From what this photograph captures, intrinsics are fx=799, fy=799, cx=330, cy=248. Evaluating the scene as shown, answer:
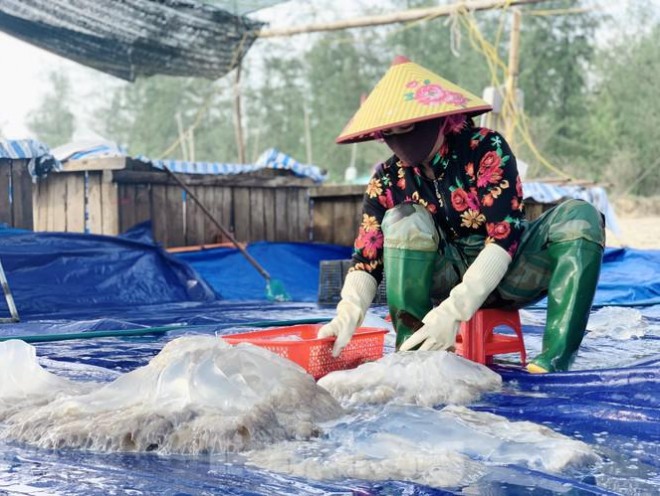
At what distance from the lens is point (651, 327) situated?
3.60 metres

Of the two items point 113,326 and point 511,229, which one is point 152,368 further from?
point 113,326

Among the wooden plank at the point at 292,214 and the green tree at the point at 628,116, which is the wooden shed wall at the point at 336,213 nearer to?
the wooden plank at the point at 292,214

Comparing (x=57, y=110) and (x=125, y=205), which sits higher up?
(x=57, y=110)

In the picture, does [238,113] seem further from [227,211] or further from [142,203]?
[142,203]

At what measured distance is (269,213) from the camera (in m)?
7.11

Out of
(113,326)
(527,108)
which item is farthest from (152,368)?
(527,108)

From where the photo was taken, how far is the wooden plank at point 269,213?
7094 millimetres

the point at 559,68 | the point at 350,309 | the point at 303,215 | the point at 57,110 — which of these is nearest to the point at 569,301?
the point at 350,309

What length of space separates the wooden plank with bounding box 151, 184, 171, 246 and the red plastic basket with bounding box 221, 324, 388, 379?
3.87m

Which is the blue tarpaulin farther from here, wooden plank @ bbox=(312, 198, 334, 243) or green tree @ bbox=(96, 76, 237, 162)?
green tree @ bbox=(96, 76, 237, 162)

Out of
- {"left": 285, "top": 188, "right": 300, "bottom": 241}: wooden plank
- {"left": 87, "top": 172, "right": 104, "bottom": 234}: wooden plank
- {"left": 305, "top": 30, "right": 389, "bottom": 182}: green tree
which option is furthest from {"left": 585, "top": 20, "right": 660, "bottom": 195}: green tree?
{"left": 87, "top": 172, "right": 104, "bottom": 234}: wooden plank

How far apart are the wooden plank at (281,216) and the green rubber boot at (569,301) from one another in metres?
4.88

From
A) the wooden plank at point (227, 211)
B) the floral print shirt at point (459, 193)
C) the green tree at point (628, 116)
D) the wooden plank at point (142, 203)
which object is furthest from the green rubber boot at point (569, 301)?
the green tree at point (628, 116)

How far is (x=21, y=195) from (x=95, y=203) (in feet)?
1.79
